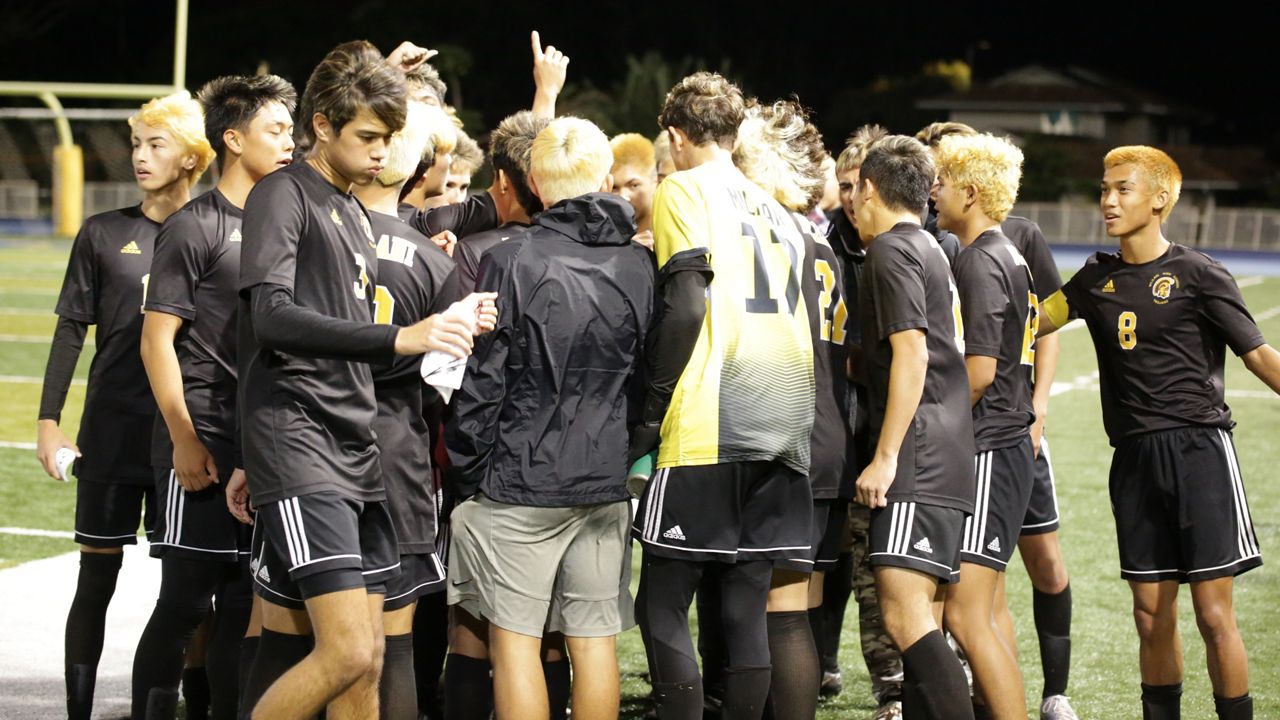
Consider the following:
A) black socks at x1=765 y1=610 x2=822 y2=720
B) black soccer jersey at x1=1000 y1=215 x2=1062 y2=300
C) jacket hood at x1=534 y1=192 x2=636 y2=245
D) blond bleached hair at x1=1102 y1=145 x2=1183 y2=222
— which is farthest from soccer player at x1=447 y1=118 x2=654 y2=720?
black soccer jersey at x1=1000 y1=215 x2=1062 y2=300

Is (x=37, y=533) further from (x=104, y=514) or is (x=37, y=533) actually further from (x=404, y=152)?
(x=404, y=152)

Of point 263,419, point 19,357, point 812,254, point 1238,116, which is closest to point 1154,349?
point 812,254

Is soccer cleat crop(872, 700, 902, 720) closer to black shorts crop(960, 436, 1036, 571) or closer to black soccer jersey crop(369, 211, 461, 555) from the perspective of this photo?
black shorts crop(960, 436, 1036, 571)

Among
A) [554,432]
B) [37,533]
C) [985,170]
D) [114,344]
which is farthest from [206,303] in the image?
[37,533]

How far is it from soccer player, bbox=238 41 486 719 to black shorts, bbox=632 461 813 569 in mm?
809

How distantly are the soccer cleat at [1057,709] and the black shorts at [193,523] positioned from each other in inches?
116

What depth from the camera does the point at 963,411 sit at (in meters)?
4.45

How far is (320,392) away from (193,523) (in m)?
1.00

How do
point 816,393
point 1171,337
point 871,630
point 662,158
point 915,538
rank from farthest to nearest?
point 662,158 < point 871,630 < point 1171,337 < point 816,393 < point 915,538

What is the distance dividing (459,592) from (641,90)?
45.0 metres

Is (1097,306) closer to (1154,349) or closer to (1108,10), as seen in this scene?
(1154,349)

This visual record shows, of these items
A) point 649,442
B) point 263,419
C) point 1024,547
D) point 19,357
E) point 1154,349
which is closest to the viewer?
point 263,419

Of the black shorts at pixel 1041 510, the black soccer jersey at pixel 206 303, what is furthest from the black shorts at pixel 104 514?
the black shorts at pixel 1041 510

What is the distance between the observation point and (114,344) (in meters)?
4.68
